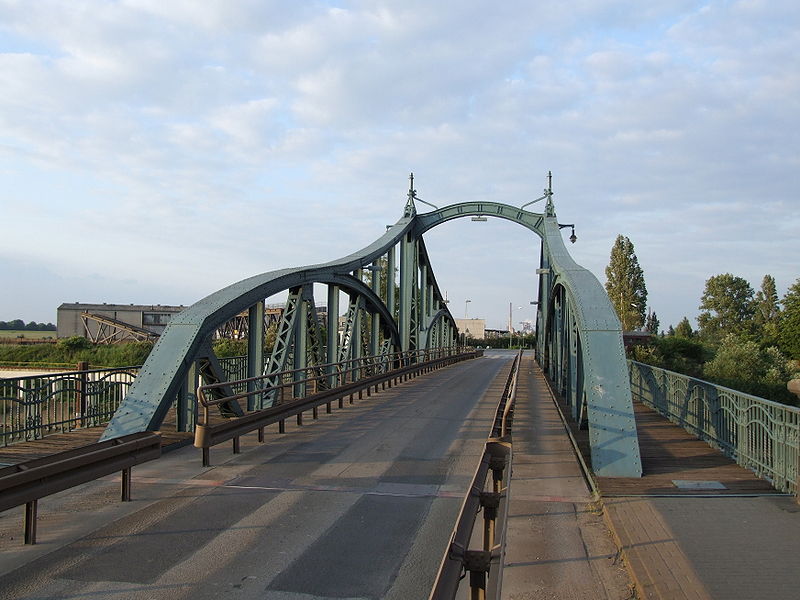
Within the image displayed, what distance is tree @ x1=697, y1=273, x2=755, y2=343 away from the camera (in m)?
96.0

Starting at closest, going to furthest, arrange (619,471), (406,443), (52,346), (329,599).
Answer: (329,599), (619,471), (406,443), (52,346)

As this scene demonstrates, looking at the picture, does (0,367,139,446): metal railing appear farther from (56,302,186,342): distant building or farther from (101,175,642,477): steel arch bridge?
(56,302,186,342): distant building

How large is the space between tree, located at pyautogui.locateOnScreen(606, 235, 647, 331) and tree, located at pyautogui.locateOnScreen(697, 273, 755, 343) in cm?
2416

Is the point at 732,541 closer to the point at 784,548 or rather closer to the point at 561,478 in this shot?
the point at 784,548

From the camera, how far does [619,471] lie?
823 cm

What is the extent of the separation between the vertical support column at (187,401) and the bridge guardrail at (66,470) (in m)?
2.93

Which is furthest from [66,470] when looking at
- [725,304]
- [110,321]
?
[725,304]

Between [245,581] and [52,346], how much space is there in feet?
163

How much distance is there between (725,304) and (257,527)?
102555 millimetres

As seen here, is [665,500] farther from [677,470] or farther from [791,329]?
[791,329]

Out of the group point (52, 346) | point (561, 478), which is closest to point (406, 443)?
point (561, 478)

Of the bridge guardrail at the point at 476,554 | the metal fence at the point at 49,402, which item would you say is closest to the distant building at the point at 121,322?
the metal fence at the point at 49,402

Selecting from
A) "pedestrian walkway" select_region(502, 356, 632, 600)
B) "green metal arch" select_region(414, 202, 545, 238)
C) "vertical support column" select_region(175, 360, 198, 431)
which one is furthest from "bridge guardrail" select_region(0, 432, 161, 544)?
"green metal arch" select_region(414, 202, 545, 238)

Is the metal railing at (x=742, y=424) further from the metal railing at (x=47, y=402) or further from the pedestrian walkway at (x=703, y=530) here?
the metal railing at (x=47, y=402)
